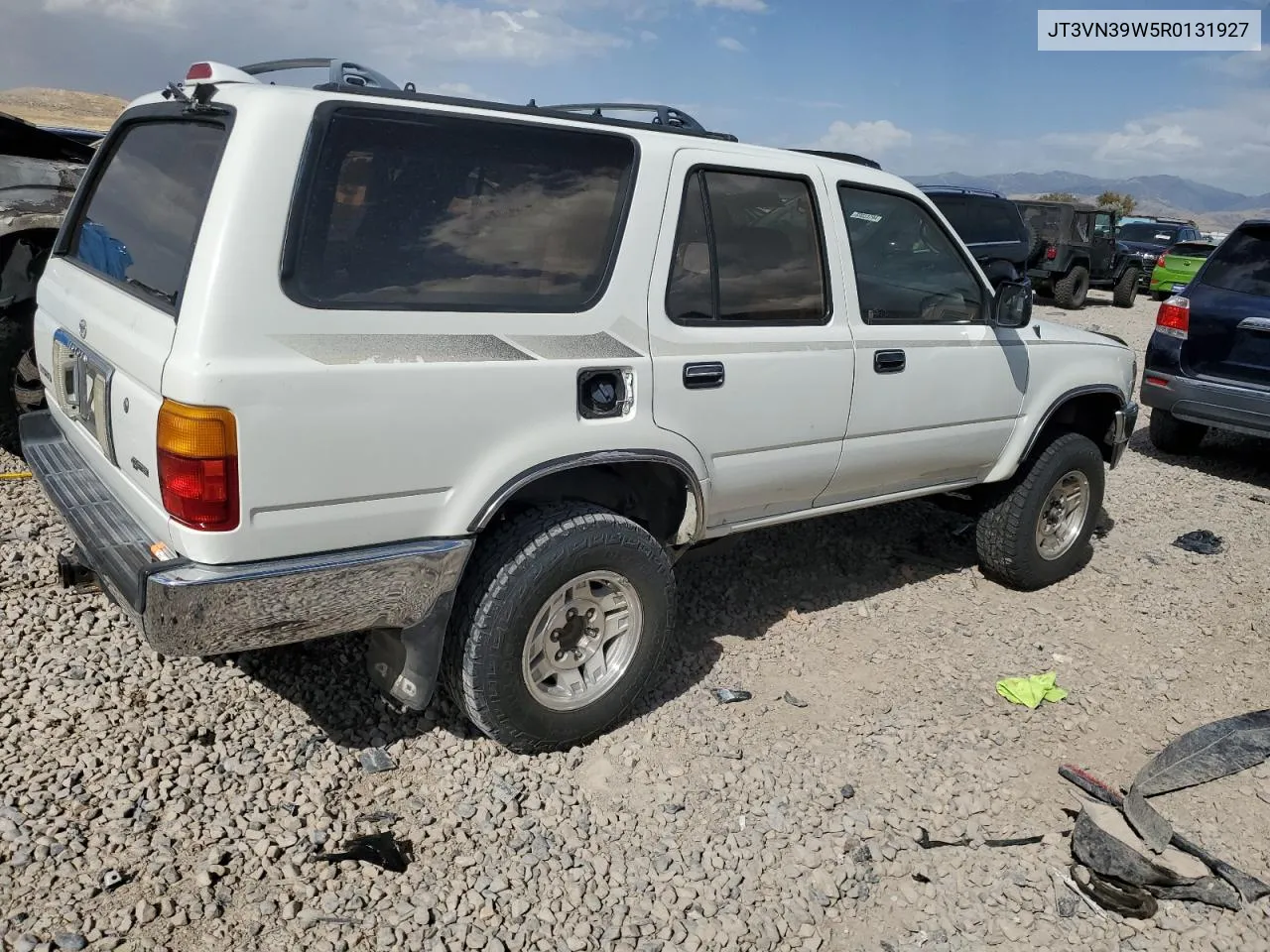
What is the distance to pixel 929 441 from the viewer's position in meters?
4.08

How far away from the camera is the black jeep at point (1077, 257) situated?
16.6 m

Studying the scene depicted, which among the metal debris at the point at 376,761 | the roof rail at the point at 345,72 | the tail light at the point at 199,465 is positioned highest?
the roof rail at the point at 345,72

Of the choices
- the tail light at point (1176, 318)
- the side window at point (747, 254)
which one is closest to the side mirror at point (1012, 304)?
the side window at point (747, 254)

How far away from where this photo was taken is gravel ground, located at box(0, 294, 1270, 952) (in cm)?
256

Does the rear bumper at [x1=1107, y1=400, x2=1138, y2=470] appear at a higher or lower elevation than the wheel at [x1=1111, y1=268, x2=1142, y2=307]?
lower

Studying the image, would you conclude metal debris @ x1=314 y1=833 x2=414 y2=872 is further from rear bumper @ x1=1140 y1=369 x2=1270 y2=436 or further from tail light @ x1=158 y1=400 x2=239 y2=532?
rear bumper @ x1=1140 y1=369 x2=1270 y2=436

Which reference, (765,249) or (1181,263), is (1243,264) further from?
(1181,263)

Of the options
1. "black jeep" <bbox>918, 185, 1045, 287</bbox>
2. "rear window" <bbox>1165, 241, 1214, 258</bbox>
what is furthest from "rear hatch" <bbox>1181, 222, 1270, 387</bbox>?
"rear window" <bbox>1165, 241, 1214, 258</bbox>

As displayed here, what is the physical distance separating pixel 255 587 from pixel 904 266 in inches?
110

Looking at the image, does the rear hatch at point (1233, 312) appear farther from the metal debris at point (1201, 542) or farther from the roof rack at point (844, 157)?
the roof rack at point (844, 157)

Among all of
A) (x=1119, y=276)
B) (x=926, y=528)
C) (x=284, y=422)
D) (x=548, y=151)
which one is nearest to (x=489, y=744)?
(x=284, y=422)

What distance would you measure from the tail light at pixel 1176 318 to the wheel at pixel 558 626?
5.58 meters

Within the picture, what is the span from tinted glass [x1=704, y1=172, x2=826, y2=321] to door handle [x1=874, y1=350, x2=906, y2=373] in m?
0.32

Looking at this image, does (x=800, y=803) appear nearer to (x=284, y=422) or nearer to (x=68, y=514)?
(x=284, y=422)
